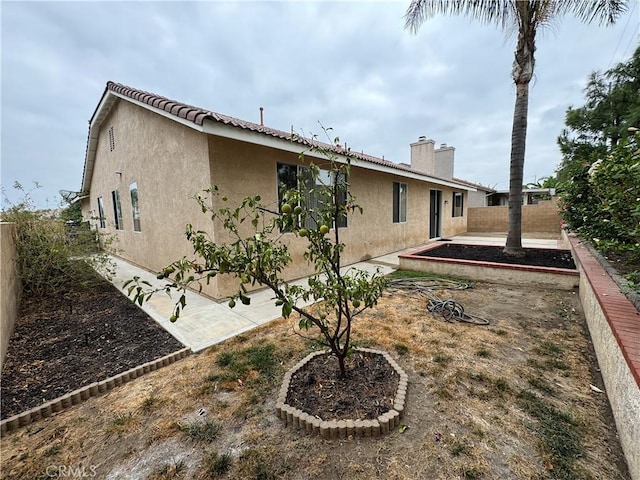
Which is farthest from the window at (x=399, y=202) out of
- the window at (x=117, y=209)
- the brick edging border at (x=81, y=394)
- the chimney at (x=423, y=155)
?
the window at (x=117, y=209)

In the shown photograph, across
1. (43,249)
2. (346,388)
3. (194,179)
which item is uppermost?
(194,179)

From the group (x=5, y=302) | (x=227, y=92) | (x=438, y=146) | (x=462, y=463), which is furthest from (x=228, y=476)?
(x=438, y=146)

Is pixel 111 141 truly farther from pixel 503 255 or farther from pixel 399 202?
pixel 503 255

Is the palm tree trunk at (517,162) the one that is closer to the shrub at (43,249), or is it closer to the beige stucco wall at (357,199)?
the beige stucco wall at (357,199)

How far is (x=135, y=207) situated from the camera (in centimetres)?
844

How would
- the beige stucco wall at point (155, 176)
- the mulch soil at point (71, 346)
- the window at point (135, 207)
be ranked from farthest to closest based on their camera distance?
the window at point (135, 207), the beige stucco wall at point (155, 176), the mulch soil at point (71, 346)

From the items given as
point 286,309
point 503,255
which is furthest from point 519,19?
point 286,309

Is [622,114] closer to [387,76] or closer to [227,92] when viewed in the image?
[387,76]

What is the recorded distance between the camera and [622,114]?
1163cm

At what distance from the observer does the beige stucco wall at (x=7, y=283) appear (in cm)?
345

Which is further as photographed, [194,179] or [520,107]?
[520,107]

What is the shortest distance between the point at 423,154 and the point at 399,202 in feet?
25.1

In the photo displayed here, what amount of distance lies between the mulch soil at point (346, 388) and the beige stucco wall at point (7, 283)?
359 cm

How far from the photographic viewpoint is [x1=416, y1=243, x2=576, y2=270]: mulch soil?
245 inches
